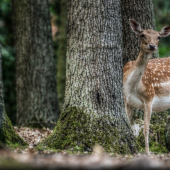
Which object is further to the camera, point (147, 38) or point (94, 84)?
point (147, 38)

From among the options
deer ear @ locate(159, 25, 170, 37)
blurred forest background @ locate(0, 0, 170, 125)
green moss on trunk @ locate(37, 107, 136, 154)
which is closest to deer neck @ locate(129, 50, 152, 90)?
deer ear @ locate(159, 25, 170, 37)

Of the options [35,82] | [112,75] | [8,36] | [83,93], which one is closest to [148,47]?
[112,75]

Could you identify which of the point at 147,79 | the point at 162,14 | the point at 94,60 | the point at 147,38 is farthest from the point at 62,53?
the point at 94,60

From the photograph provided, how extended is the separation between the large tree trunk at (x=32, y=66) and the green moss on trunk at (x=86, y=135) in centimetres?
406

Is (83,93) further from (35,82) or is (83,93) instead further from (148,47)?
(35,82)

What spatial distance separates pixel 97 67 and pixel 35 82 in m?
4.31

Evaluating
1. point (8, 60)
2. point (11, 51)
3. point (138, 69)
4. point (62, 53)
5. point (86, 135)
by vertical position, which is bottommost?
point (86, 135)

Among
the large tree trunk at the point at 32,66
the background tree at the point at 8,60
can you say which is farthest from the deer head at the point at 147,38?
the background tree at the point at 8,60

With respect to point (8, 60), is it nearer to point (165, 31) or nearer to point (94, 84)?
point (165, 31)

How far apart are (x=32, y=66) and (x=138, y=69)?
139 inches

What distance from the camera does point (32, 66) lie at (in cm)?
918

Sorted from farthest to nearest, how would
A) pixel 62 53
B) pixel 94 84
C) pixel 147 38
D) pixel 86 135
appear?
pixel 62 53, pixel 147 38, pixel 94 84, pixel 86 135

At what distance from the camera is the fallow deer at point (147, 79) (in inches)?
261

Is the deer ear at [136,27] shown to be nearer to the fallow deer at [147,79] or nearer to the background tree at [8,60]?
the fallow deer at [147,79]
